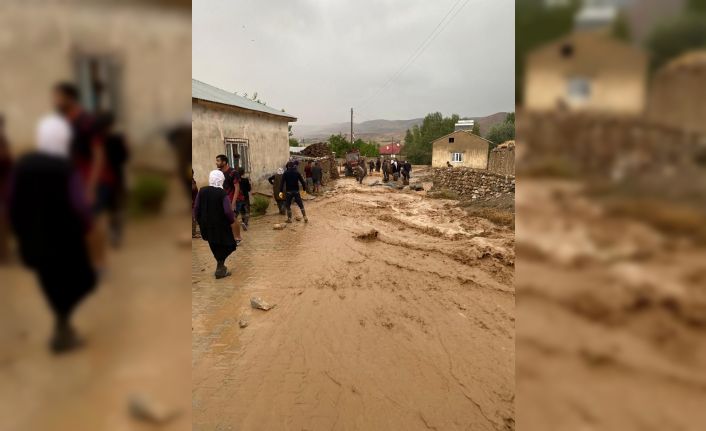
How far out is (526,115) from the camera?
710mm

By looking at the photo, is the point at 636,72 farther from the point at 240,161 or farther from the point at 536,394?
the point at 240,161

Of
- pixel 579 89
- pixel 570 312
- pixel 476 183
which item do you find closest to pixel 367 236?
pixel 570 312

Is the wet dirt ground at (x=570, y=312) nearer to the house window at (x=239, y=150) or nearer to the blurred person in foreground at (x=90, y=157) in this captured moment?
the blurred person in foreground at (x=90, y=157)

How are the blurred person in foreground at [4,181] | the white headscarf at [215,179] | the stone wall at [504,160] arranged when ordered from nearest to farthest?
the blurred person in foreground at [4,181] → the white headscarf at [215,179] → the stone wall at [504,160]

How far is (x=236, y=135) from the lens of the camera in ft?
34.6

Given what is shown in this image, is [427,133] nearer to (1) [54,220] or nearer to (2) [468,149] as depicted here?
(2) [468,149]

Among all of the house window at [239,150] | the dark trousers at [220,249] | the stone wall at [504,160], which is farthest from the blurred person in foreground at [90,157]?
the stone wall at [504,160]

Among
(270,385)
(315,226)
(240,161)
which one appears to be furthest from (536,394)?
(240,161)

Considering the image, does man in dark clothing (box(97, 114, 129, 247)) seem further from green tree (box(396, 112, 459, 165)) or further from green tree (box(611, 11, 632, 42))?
green tree (box(396, 112, 459, 165))

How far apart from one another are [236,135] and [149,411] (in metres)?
10.8

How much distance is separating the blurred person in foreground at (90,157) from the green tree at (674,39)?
3.19 ft

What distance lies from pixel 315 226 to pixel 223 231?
4052 mm

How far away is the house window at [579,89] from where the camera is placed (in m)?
0.67

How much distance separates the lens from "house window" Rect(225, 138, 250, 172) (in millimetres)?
10146
